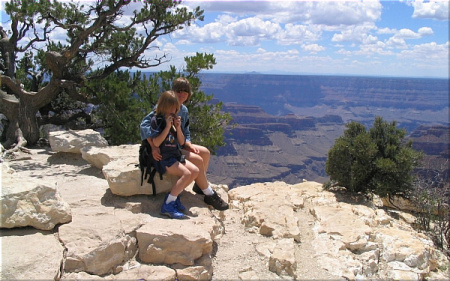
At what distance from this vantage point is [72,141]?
7.97 metres

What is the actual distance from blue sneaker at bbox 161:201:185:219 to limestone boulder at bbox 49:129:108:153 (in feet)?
11.8

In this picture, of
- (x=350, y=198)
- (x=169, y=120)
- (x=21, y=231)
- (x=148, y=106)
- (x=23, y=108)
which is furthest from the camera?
(x=23, y=108)

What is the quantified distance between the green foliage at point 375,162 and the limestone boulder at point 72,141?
17.4 ft

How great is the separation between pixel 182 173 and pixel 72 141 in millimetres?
3938

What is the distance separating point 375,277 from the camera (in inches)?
188

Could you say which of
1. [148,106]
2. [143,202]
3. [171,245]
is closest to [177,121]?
[143,202]

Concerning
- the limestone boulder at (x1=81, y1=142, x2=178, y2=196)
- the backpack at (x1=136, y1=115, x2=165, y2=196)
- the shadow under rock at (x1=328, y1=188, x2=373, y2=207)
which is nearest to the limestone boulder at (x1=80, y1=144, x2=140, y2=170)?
the limestone boulder at (x1=81, y1=142, x2=178, y2=196)

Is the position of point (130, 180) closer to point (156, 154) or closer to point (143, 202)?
point (143, 202)

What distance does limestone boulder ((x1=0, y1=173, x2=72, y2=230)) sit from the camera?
13.6ft

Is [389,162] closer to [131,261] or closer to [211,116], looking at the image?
[211,116]

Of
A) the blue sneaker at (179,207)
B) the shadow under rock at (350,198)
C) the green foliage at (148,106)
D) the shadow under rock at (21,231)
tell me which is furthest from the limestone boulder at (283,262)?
the green foliage at (148,106)

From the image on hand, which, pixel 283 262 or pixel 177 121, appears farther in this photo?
pixel 177 121

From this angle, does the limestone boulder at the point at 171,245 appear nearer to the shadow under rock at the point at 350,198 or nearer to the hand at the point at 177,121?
the hand at the point at 177,121

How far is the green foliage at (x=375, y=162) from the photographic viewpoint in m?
7.71
